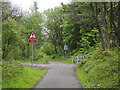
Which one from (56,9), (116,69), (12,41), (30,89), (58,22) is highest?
(56,9)

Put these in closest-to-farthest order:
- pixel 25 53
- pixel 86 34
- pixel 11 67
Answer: pixel 11 67
pixel 25 53
pixel 86 34

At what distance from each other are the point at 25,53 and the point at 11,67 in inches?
472

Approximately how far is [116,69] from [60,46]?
29.1m

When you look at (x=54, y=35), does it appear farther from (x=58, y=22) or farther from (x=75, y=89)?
(x=75, y=89)

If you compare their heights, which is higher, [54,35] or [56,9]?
[56,9]

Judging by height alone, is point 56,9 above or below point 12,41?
above

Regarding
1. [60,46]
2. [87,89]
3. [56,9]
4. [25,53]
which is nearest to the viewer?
[87,89]

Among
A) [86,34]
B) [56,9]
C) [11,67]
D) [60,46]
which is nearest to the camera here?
[11,67]

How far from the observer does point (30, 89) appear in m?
6.53

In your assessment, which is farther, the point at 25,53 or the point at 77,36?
the point at 77,36

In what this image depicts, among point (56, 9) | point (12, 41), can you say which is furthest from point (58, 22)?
point (12, 41)

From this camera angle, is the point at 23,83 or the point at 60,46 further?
the point at 60,46

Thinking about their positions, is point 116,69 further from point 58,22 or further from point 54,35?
point 54,35

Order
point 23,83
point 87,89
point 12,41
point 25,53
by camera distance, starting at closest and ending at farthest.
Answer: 1. point 87,89
2. point 23,83
3. point 12,41
4. point 25,53
